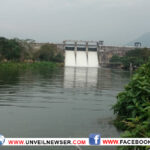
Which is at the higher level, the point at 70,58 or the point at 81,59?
the point at 70,58

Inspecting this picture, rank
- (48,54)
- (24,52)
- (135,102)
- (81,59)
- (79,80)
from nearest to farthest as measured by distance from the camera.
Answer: (135,102), (79,80), (24,52), (48,54), (81,59)

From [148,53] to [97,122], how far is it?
2826 inches

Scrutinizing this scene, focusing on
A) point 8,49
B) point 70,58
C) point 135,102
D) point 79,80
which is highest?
point 8,49

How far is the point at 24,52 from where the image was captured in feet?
204

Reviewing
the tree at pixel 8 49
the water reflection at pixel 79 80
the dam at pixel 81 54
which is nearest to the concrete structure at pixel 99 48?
the dam at pixel 81 54

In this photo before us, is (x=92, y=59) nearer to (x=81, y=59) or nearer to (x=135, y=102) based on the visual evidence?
(x=81, y=59)

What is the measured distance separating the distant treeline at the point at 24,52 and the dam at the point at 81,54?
3.55 metres

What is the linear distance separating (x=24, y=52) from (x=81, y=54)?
2582 centimetres

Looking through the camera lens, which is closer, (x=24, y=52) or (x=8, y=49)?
(x=8, y=49)

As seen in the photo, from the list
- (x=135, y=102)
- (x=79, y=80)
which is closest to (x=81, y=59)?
(x=79, y=80)

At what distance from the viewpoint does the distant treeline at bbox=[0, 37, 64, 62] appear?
53375 mm

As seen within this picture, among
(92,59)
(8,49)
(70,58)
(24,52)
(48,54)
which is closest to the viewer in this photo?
(8,49)

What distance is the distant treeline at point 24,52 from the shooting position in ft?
175

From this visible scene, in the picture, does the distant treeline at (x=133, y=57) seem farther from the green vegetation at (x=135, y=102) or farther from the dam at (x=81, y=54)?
the green vegetation at (x=135, y=102)
